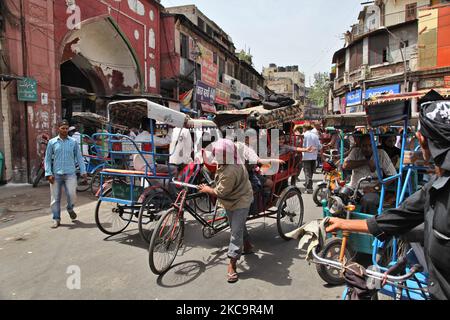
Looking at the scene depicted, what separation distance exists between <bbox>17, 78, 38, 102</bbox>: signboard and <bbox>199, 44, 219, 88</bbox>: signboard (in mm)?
11741

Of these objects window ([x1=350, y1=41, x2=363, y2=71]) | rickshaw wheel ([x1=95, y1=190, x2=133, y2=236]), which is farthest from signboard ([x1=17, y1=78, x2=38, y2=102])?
window ([x1=350, y1=41, x2=363, y2=71])

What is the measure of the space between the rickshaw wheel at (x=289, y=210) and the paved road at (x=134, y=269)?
10.5 inches

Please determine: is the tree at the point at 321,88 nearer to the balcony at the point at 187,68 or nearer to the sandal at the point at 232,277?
the balcony at the point at 187,68

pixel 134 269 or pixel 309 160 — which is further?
pixel 309 160

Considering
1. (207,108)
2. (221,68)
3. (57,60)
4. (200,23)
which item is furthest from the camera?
(221,68)

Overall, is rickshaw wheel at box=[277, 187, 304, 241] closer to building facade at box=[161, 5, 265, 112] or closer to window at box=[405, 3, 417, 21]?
building facade at box=[161, 5, 265, 112]

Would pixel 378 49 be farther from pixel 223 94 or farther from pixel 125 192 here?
pixel 125 192

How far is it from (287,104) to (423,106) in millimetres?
4365

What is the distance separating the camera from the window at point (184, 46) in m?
18.4

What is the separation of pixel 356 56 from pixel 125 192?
30289 mm

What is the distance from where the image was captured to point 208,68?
68.8 feet

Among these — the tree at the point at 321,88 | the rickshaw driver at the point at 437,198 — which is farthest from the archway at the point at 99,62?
the tree at the point at 321,88

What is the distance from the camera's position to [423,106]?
1658 mm

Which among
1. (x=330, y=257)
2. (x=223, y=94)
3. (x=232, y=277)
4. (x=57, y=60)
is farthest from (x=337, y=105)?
(x=232, y=277)
